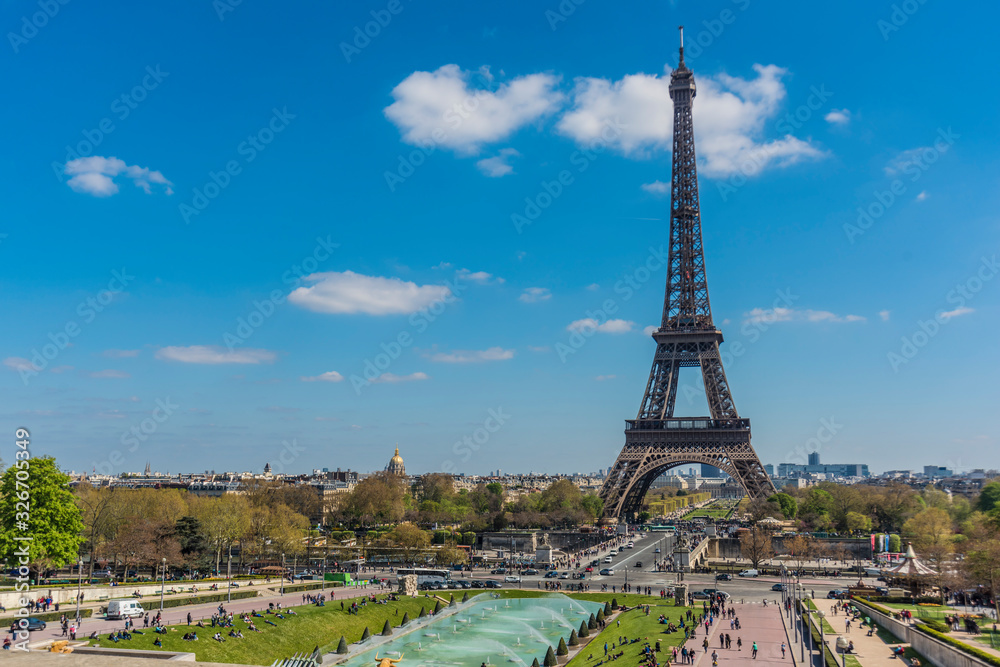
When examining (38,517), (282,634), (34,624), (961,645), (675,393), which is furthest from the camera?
(675,393)

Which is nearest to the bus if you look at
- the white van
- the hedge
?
the white van

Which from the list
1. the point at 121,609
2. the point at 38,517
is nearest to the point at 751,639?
the point at 121,609

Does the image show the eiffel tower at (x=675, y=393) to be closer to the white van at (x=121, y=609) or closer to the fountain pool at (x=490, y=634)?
the fountain pool at (x=490, y=634)

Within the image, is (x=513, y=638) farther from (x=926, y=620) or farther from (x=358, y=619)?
(x=926, y=620)

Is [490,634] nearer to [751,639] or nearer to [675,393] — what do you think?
[751,639]

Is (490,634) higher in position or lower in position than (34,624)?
lower

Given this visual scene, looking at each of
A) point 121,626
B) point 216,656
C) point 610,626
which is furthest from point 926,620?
point 121,626
